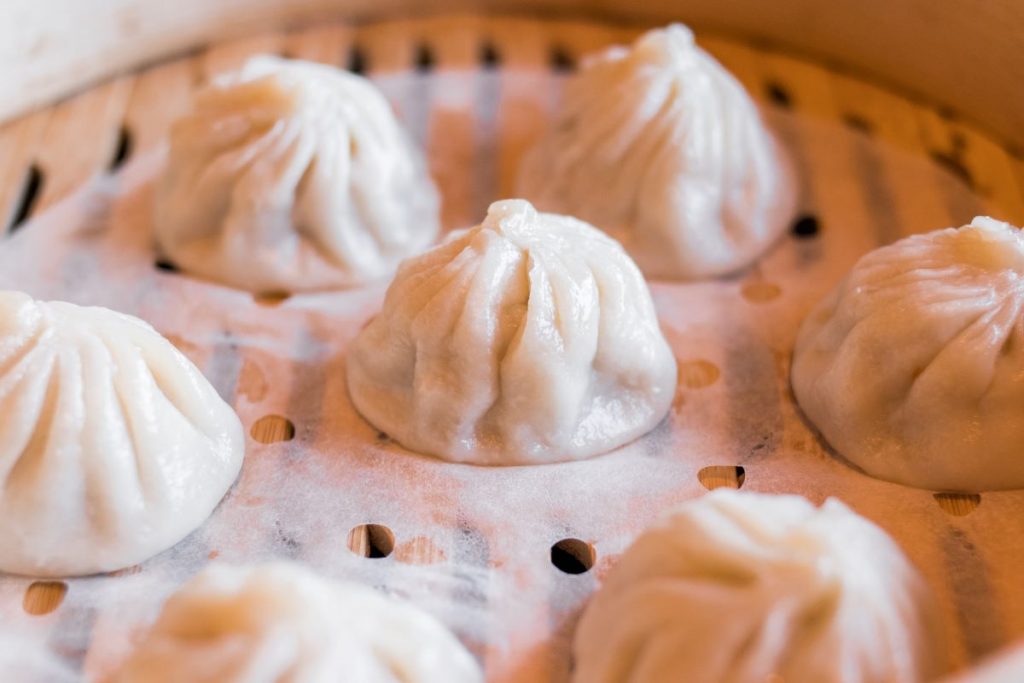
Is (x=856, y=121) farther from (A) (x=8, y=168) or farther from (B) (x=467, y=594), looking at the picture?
(A) (x=8, y=168)

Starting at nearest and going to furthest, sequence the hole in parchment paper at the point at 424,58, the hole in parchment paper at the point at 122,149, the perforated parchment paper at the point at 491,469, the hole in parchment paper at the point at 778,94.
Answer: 1. the perforated parchment paper at the point at 491,469
2. the hole in parchment paper at the point at 122,149
3. the hole in parchment paper at the point at 778,94
4. the hole in parchment paper at the point at 424,58

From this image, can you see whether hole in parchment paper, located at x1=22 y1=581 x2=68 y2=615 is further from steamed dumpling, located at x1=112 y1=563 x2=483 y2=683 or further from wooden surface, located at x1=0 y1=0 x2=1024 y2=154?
wooden surface, located at x1=0 y1=0 x2=1024 y2=154

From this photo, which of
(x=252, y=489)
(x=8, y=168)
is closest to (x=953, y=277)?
(x=252, y=489)

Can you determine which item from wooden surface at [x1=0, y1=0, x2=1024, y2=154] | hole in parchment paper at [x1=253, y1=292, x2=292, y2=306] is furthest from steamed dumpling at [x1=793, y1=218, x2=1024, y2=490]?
hole in parchment paper at [x1=253, y1=292, x2=292, y2=306]

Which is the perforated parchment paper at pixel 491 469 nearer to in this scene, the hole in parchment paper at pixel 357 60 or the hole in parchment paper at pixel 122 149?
the hole in parchment paper at pixel 122 149

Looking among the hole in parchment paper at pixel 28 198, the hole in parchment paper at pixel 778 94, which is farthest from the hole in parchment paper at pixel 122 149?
the hole in parchment paper at pixel 778 94

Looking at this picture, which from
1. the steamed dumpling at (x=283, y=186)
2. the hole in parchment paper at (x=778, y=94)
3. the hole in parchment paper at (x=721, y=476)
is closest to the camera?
the hole in parchment paper at (x=721, y=476)
